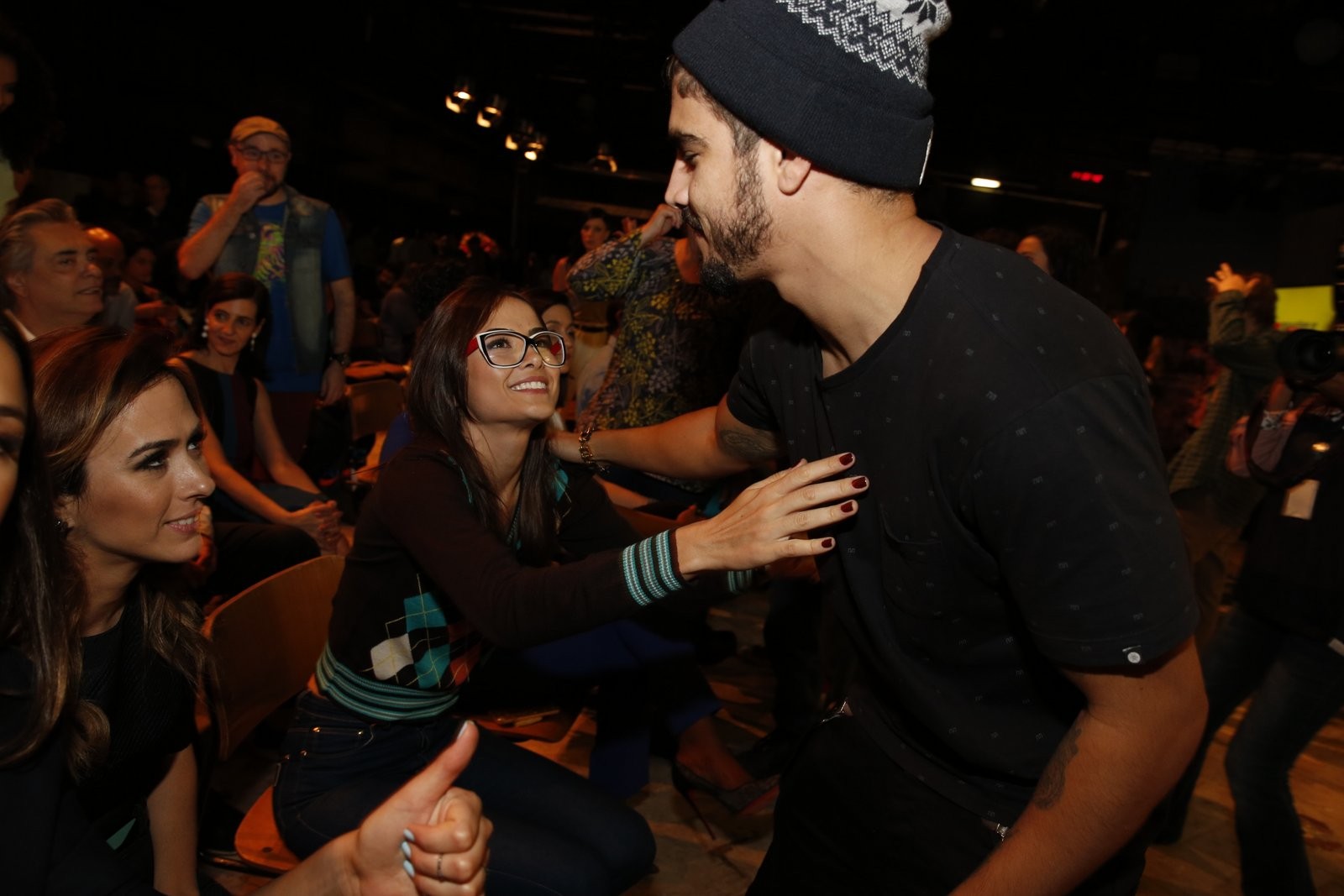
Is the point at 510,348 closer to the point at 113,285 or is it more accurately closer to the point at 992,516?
the point at 992,516

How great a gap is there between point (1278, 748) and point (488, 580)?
2317 mm

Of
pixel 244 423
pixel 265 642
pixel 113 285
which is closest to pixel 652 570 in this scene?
pixel 265 642

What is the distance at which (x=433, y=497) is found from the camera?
6.46 ft

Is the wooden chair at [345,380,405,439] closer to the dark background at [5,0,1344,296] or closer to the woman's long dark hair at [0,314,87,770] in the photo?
the woman's long dark hair at [0,314,87,770]

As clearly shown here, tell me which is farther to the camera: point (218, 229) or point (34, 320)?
point (218, 229)

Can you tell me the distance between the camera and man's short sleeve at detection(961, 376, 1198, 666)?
3.54ft

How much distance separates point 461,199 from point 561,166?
2.77 m

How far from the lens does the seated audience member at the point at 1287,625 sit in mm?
2498

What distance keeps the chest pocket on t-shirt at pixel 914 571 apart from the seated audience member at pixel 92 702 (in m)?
0.67

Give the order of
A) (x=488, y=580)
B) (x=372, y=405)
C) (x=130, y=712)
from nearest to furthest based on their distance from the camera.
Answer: (x=130, y=712), (x=488, y=580), (x=372, y=405)

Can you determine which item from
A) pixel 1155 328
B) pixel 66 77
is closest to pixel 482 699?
pixel 1155 328

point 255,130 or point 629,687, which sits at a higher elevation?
point 255,130

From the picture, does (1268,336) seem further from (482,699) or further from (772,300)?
(482,699)

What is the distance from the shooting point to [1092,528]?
1.08m
